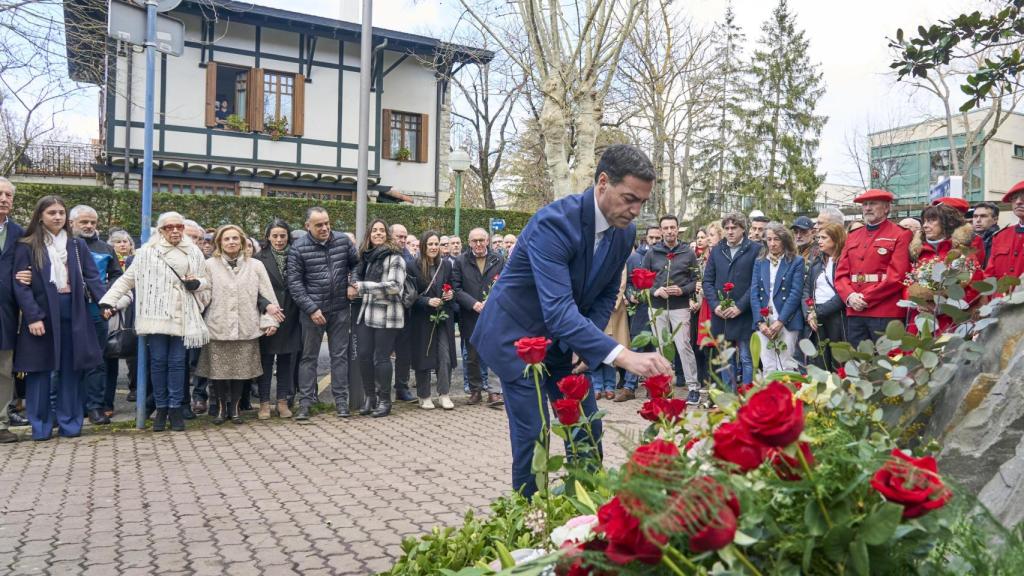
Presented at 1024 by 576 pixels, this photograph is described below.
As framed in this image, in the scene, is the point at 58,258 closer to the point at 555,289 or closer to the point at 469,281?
the point at 469,281

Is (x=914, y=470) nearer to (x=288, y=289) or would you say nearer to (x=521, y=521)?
(x=521, y=521)

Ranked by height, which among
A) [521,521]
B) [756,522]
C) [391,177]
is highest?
[391,177]

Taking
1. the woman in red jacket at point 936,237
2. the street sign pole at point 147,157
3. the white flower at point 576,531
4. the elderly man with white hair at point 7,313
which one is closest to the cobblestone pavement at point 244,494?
the street sign pole at point 147,157

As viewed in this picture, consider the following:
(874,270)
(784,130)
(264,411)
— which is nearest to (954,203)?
(874,270)

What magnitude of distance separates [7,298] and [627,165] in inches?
254

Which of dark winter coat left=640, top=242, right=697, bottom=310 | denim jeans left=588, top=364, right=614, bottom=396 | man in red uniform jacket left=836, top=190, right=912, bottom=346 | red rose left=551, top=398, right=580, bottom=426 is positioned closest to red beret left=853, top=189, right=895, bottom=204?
man in red uniform jacket left=836, top=190, right=912, bottom=346

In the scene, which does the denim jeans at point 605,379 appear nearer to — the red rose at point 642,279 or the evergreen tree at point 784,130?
the red rose at point 642,279

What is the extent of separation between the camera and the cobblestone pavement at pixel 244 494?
14.5 feet

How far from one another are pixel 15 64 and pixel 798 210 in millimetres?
37065

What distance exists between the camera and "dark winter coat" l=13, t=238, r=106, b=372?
7438mm

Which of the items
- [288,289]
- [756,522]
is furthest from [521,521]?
[288,289]

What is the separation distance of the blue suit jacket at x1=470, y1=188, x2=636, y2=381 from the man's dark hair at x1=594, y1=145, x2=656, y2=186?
206mm

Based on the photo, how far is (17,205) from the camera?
774 inches

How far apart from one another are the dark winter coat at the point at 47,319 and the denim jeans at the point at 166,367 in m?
0.52
